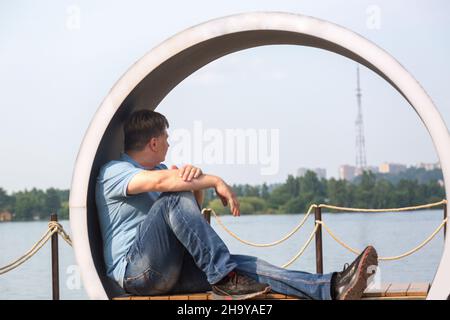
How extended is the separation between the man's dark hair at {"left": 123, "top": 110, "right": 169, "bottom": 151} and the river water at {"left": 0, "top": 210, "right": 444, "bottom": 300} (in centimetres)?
165

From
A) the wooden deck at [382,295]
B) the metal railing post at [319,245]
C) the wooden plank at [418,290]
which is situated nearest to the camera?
the wooden deck at [382,295]

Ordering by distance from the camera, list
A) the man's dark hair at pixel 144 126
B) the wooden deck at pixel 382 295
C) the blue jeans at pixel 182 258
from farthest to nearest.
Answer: the man's dark hair at pixel 144 126 → the wooden deck at pixel 382 295 → the blue jeans at pixel 182 258

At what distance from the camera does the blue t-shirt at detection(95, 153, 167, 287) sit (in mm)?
7281

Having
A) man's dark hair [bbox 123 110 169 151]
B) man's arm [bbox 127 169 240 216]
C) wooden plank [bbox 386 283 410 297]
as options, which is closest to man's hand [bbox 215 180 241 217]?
man's arm [bbox 127 169 240 216]

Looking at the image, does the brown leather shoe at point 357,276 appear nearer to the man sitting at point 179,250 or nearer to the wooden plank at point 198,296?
the man sitting at point 179,250

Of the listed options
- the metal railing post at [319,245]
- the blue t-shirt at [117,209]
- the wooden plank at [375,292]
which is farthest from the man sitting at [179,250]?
the metal railing post at [319,245]

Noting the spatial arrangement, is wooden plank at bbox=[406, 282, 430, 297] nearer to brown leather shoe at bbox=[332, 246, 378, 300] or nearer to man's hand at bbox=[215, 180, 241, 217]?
brown leather shoe at bbox=[332, 246, 378, 300]

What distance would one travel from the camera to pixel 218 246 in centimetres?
687

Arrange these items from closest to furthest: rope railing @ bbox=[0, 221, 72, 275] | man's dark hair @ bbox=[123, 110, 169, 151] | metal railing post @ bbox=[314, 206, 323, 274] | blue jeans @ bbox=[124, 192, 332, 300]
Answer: blue jeans @ bbox=[124, 192, 332, 300] < man's dark hair @ bbox=[123, 110, 169, 151] < rope railing @ bbox=[0, 221, 72, 275] < metal railing post @ bbox=[314, 206, 323, 274]

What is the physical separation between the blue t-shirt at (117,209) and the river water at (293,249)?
1.26 meters

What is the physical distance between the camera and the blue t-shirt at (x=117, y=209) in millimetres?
7281

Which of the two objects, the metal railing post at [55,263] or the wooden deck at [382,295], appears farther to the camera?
the metal railing post at [55,263]
